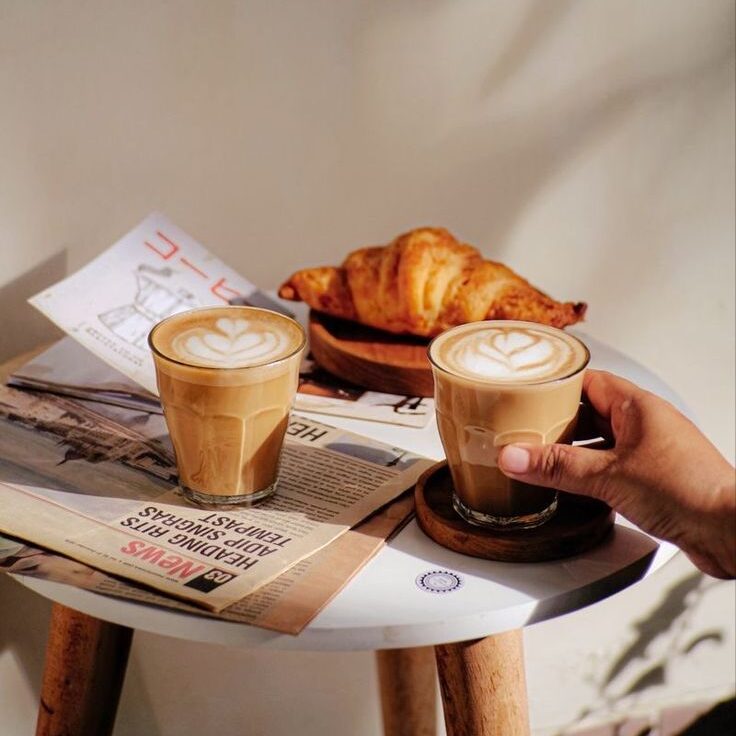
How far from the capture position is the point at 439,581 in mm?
606

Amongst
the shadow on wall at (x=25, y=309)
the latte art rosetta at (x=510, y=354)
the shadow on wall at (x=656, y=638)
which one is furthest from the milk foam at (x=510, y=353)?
the shadow on wall at (x=656, y=638)

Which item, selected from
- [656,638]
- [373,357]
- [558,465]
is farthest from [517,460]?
[656,638]

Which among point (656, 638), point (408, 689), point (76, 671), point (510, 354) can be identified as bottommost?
point (656, 638)

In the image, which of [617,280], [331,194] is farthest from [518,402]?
[617,280]

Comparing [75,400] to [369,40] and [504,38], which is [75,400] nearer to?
[369,40]

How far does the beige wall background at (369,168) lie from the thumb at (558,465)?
1.95ft

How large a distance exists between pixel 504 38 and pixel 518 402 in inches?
25.3

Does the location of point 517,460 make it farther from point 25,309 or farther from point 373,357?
point 25,309

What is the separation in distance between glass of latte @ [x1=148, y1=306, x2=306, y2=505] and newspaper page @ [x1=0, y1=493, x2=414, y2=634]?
9 cm

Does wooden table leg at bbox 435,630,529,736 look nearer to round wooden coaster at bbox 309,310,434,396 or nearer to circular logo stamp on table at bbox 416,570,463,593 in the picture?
A: circular logo stamp on table at bbox 416,570,463,593

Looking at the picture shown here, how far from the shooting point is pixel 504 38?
111 cm

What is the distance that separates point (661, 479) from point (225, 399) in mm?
283

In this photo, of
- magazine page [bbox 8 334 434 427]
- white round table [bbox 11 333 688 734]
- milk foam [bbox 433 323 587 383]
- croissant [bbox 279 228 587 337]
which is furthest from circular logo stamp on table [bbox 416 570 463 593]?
croissant [bbox 279 228 587 337]

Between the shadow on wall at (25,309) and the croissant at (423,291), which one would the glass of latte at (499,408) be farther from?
the shadow on wall at (25,309)
